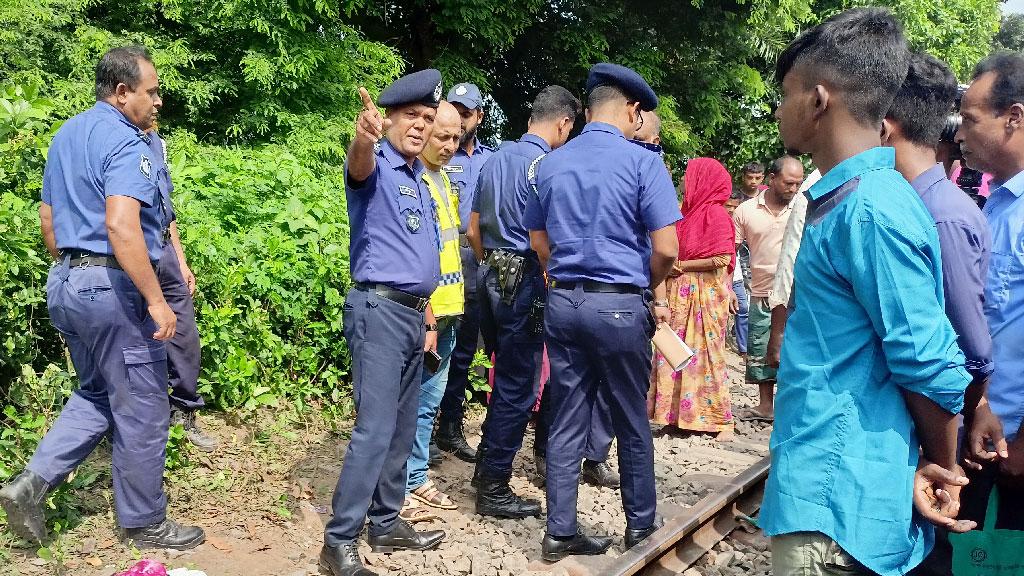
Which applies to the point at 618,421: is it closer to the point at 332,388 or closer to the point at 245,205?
the point at 332,388

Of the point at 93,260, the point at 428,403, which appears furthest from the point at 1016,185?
the point at 93,260

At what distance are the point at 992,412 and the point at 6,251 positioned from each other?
479 cm

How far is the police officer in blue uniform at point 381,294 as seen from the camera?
4.04 metres

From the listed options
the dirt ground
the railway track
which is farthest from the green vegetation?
the railway track

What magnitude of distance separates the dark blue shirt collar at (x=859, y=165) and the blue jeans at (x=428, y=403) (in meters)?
3.00

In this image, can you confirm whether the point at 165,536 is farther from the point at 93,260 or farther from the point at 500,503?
the point at 500,503

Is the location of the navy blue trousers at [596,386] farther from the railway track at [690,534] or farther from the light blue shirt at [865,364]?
the light blue shirt at [865,364]

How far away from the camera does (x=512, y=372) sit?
523 centimetres

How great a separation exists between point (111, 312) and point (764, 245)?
5.12 m

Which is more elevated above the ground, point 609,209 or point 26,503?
point 609,209

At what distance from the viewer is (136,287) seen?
4148 mm

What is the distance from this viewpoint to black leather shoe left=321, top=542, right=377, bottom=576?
4020mm

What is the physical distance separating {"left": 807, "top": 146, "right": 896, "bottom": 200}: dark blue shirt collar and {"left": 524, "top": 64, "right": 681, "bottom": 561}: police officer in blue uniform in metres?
2.02

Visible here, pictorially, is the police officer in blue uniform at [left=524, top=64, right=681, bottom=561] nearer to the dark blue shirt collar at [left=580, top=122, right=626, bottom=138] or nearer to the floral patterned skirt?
the dark blue shirt collar at [left=580, top=122, right=626, bottom=138]
